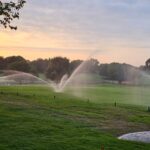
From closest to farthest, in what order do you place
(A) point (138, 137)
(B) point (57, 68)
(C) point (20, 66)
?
(A) point (138, 137)
(C) point (20, 66)
(B) point (57, 68)

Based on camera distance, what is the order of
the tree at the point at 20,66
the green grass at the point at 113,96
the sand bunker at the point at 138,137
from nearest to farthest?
the sand bunker at the point at 138,137 < the green grass at the point at 113,96 < the tree at the point at 20,66

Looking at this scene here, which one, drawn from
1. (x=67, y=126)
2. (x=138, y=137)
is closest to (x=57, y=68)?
(x=67, y=126)

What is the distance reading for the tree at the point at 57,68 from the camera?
141 m

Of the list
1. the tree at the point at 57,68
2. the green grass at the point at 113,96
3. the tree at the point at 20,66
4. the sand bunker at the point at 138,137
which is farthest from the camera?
the tree at the point at 57,68

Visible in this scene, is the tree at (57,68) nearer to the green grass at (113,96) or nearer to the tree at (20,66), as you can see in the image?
the tree at (20,66)

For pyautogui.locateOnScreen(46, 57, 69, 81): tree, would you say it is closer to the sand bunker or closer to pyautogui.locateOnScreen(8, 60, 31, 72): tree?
pyautogui.locateOnScreen(8, 60, 31, 72): tree

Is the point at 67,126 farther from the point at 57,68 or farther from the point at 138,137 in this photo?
the point at 57,68

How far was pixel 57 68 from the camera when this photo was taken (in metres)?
148

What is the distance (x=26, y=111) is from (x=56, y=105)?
20.0ft

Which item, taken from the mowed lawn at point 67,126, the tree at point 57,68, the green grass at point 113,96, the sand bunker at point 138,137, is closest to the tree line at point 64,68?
the tree at point 57,68

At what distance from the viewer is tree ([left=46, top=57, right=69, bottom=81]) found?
141 m

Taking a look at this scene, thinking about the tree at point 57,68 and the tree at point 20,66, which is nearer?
the tree at point 20,66

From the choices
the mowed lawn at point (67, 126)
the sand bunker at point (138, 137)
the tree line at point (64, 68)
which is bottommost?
the sand bunker at point (138, 137)

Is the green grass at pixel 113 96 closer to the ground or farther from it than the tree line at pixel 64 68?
closer to the ground
